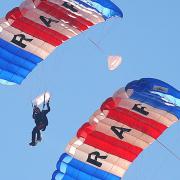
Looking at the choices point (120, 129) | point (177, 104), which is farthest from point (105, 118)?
point (177, 104)

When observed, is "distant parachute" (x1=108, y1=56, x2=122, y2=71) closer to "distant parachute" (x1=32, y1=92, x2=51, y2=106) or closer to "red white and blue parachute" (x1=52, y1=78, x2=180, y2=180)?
"red white and blue parachute" (x1=52, y1=78, x2=180, y2=180)

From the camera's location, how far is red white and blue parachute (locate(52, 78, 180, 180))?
28.3 meters

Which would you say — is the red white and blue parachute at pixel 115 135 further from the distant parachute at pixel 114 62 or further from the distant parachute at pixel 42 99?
the distant parachute at pixel 42 99

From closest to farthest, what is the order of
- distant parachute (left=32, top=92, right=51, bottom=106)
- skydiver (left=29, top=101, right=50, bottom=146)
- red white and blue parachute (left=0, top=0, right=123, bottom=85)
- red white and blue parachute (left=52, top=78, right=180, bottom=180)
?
red white and blue parachute (left=52, top=78, right=180, bottom=180) → red white and blue parachute (left=0, top=0, right=123, bottom=85) → skydiver (left=29, top=101, right=50, bottom=146) → distant parachute (left=32, top=92, right=51, bottom=106)

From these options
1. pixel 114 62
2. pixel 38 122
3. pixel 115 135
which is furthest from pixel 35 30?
pixel 115 135

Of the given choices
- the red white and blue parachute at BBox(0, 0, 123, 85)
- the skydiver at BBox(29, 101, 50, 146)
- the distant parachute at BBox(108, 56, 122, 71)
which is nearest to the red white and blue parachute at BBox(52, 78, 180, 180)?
the skydiver at BBox(29, 101, 50, 146)

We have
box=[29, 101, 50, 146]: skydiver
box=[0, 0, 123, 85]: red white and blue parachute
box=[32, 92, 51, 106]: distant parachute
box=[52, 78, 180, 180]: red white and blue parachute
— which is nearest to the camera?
box=[52, 78, 180, 180]: red white and blue parachute

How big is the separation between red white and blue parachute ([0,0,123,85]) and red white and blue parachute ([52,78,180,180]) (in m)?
2.46

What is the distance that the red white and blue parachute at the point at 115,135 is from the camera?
28.3 metres

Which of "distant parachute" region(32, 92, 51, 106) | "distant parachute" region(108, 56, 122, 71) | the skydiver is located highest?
"distant parachute" region(108, 56, 122, 71)

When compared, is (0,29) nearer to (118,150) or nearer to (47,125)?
(47,125)

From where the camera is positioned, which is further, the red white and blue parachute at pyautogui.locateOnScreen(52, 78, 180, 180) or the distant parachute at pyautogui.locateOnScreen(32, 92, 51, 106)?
the distant parachute at pyautogui.locateOnScreen(32, 92, 51, 106)

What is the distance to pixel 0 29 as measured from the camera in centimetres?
2862

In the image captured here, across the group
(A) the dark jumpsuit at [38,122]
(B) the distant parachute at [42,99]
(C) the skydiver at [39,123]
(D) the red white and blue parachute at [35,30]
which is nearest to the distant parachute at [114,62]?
(D) the red white and blue parachute at [35,30]
